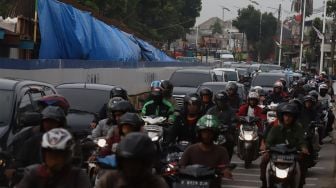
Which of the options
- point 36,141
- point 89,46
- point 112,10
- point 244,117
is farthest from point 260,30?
point 36,141

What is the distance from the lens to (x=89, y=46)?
99.0 feet

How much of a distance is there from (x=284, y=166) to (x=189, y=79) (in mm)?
18377

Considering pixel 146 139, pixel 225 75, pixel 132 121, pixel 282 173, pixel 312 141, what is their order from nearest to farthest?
pixel 146 139 → pixel 132 121 → pixel 282 173 → pixel 312 141 → pixel 225 75

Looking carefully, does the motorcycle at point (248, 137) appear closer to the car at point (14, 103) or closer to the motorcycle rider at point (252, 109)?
the motorcycle rider at point (252, 109)

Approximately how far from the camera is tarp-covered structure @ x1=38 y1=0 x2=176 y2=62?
26062 millimetres

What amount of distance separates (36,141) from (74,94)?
866 cm

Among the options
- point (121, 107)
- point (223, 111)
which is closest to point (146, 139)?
point (121, 107)

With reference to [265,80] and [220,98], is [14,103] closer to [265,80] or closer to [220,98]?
[220,98]

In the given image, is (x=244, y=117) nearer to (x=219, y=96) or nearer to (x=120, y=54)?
(x=219, y=96)

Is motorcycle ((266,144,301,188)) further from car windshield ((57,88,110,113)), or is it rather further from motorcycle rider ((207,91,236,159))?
car windshield ((57,88,110,113))

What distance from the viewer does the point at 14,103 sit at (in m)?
11.6

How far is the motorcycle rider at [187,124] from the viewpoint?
37.6ft

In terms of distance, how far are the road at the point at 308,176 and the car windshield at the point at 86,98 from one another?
9.09 feet

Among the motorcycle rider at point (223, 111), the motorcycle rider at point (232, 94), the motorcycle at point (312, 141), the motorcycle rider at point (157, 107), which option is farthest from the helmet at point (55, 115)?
the motorcycle rider at point (232, 94)
